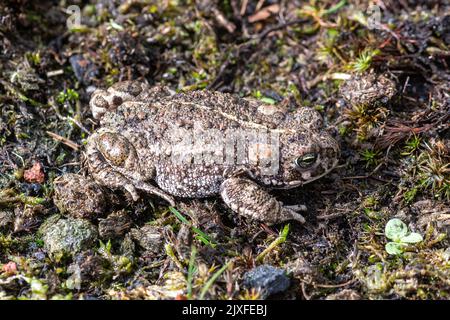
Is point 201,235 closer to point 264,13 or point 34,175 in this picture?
point 34,175

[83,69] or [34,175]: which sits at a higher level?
[83,69]

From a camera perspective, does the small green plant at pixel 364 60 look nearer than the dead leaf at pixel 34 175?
No

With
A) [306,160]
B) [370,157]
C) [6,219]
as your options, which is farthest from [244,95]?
[6,219]

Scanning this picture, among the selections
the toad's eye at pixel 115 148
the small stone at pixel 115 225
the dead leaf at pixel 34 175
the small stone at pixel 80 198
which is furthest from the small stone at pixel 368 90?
the dead leaf at pixel 34 175

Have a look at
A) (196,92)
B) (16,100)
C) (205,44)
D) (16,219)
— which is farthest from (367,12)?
(16,219)

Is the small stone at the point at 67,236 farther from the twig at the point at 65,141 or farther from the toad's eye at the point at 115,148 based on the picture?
the twig at the point at 65,141

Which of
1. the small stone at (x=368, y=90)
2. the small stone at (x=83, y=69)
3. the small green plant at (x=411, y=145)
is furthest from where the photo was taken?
the small stone at (x=83, y=69)

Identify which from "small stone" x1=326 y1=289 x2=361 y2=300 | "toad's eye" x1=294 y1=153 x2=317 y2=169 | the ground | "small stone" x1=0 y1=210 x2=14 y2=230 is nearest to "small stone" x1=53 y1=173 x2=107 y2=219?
the ground

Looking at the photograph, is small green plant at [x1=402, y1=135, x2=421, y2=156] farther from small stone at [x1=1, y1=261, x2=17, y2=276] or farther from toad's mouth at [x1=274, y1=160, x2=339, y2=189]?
small stone at [x1=1, y1=261, x2=17, y2=276]
